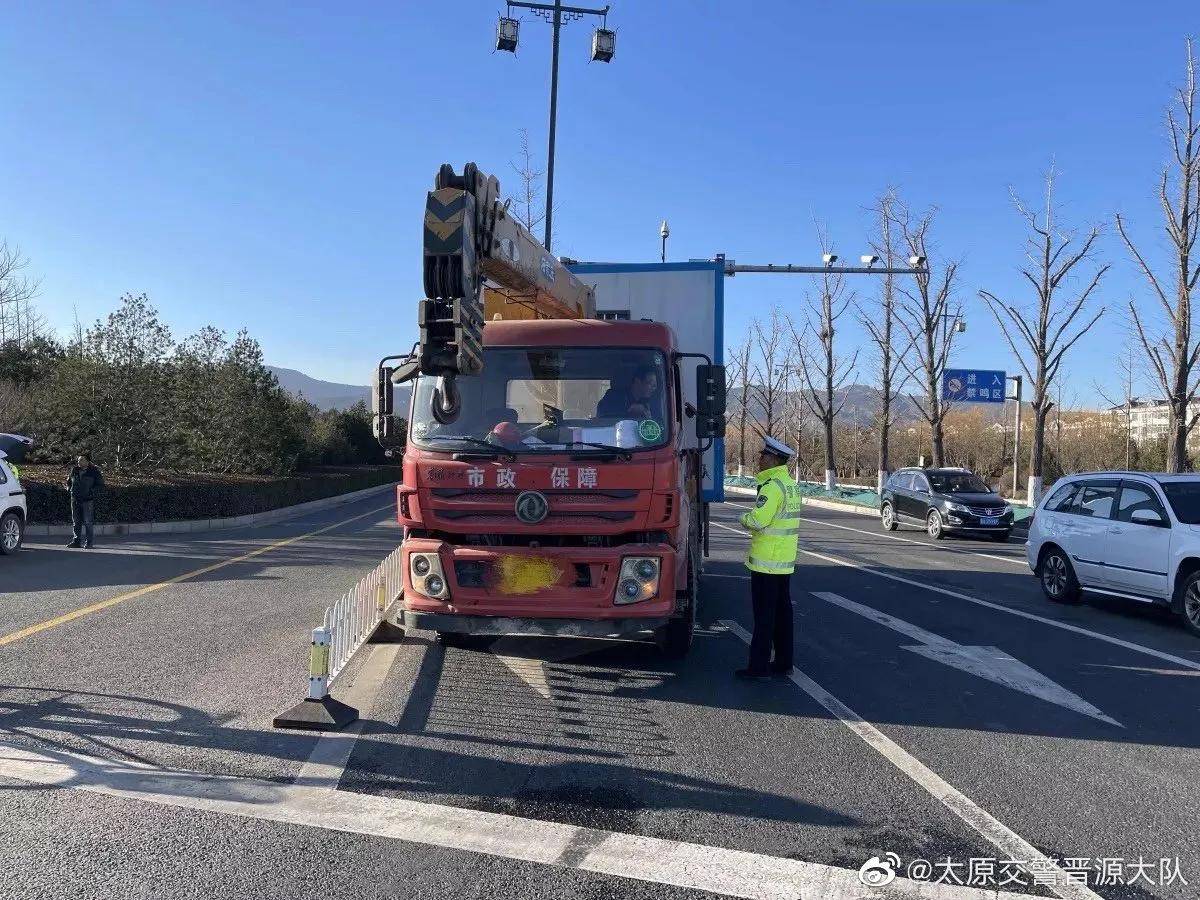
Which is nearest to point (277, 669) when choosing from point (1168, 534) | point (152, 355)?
point (1168, 534)

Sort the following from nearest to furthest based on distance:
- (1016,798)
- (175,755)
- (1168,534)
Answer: (1016,798)
(175,755)
(1168,534)

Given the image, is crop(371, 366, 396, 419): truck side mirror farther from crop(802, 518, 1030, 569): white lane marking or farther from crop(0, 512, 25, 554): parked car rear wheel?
crop(802, 518, 1030, 569): white lane marking

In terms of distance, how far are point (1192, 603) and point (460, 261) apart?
7.91 metres

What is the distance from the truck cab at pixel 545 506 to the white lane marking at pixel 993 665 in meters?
2.58

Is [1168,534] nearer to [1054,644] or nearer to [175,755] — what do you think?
[1054,644]

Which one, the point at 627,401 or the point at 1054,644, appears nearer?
the point at 627,401

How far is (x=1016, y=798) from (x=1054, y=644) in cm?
433

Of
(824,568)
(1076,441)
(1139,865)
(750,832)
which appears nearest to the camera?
(1139,865)

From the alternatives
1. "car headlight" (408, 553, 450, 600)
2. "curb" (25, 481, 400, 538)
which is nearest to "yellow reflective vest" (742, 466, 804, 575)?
"car headlight" (408, 553, 450, 600)

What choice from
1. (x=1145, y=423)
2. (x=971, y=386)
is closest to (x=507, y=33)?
(x=971, y=386)

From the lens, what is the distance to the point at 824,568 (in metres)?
13.7

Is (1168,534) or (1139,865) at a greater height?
Result: (1168,534)

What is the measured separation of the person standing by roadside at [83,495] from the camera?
14.8m

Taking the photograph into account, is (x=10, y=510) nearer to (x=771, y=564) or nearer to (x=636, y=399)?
(x=636, y=399)
